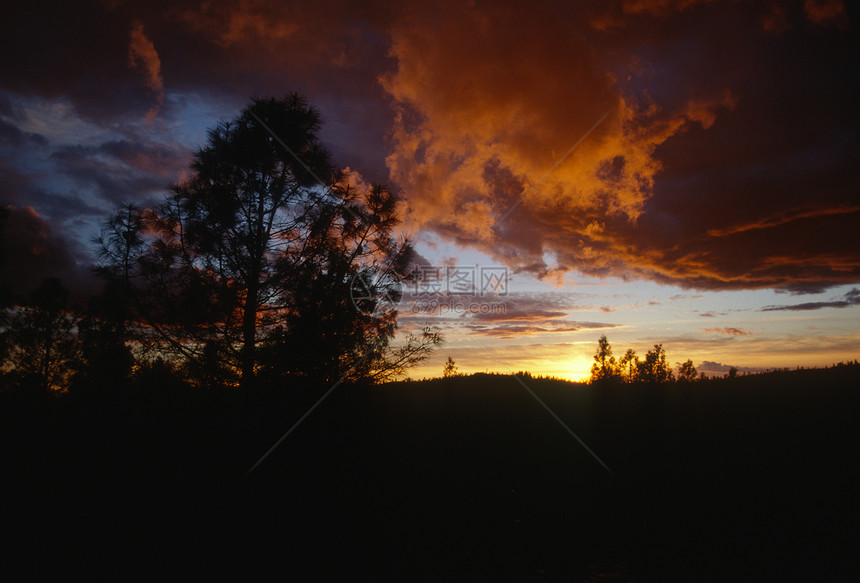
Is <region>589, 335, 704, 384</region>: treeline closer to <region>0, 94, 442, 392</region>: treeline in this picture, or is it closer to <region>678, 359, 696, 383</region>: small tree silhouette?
<region>678, 359, 696, 383</region>: small tree silhouette

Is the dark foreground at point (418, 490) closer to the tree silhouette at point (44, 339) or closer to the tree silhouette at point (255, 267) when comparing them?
the tree silhouette at point (255, 267)

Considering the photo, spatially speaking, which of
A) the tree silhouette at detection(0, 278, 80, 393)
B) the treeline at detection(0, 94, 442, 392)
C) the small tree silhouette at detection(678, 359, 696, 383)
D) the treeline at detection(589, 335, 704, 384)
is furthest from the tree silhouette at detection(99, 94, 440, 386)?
the small tree silhouette at detection(678, 359, 696, 383)

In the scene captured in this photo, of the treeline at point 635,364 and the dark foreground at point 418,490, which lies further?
the treeline at point 635,364

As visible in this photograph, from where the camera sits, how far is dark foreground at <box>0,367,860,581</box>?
203 inches

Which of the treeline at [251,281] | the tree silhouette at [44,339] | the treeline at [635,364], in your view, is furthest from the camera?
the treeline at [635,364]

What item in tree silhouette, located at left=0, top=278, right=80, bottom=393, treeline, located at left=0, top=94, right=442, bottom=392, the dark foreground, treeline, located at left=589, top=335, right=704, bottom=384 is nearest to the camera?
the dark foreground

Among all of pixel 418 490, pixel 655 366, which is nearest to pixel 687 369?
pixel 655 366

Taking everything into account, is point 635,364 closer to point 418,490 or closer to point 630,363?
point 630,363

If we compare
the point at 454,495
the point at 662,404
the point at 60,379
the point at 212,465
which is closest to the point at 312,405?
the point at 212,465

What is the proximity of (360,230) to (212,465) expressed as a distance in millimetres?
6975

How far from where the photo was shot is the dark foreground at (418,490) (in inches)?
203

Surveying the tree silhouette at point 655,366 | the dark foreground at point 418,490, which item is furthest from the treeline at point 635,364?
the dark foreground at point 418,490

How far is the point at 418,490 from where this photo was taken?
26.0ft

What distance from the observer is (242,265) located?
30.7ft
